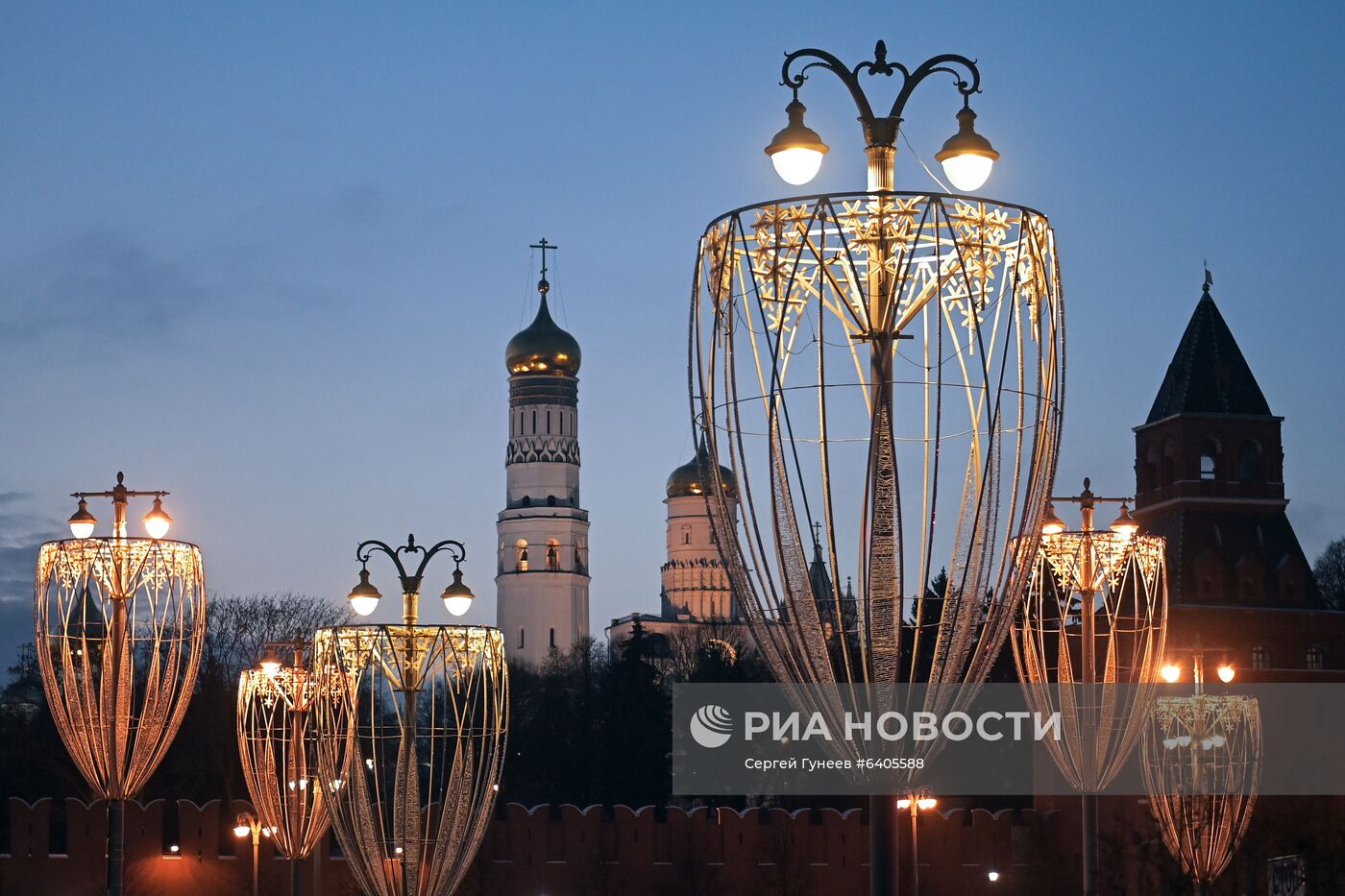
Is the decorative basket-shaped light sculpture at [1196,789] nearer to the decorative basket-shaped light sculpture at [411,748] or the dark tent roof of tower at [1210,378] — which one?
the decorative basket-shaped light sculpture at [411,748]

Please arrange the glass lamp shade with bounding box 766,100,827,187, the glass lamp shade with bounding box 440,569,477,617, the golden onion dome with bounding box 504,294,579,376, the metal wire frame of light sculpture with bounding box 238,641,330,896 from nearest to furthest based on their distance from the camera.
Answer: the glass lamp shade with bounding box 766,100,827,187
the glass lamp shade with bounding box 440,569,477,617
the metal wire frame of light sculpture with bounding box 238,641,330,896
the golden onion dome with bounding box 504,294,579,376

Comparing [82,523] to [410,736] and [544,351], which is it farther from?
[544,351]

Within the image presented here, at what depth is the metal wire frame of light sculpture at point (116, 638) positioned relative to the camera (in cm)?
1636

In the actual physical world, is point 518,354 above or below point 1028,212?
above

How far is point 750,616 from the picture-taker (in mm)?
7656

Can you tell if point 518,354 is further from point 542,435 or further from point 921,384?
point 921,384

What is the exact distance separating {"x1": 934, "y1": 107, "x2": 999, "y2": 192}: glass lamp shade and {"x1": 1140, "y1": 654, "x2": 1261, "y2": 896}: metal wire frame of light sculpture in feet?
56.5

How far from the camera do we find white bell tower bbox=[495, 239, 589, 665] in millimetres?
92500

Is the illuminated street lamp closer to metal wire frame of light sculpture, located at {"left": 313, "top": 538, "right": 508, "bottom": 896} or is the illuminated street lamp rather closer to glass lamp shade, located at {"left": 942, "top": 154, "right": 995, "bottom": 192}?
glass lamp shade, located at {"left": 942, "top": 154, "right": 995, "bottom": 192}

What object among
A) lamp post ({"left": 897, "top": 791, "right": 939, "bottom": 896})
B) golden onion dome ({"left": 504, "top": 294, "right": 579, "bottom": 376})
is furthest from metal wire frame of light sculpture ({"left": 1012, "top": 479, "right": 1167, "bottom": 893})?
golden onion dome ({"left": 504, "top": 294, "right": 579, "bottom": 376})

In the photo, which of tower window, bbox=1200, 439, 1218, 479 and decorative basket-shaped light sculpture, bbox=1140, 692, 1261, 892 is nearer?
decorative basket-shaped light sculpture, bbox=1140, 692, 1261, 892

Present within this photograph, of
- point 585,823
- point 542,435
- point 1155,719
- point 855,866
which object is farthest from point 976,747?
point 542,435

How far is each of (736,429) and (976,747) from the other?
39268 mm

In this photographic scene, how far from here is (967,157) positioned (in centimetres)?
767
